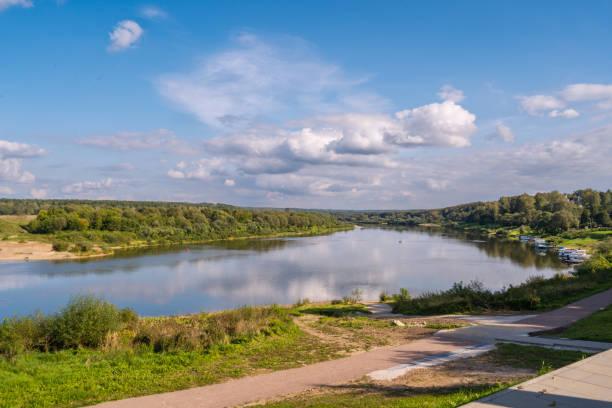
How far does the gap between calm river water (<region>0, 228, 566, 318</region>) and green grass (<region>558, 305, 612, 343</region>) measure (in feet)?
52.0

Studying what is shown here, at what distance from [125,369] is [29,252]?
53909 mm

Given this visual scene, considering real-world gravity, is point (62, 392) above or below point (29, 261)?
above

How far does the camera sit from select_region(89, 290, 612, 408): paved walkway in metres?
6.27

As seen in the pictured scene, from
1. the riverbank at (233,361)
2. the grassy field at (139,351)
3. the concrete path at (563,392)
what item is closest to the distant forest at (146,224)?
the grassy field at (139,351)

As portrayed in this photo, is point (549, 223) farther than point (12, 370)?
Yes

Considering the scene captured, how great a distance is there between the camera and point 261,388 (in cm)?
679

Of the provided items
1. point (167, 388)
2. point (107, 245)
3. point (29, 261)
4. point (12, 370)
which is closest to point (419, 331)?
point (167, 388)

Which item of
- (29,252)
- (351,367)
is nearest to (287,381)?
(351,367)

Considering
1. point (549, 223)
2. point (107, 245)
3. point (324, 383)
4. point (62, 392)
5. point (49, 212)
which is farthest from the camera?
point (549, 223)

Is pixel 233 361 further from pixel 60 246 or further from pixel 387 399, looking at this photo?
pixel 60 246

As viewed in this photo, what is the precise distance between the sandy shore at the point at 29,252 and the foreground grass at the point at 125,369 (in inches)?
1874

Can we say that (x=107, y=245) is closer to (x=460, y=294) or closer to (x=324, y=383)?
(x=460, y=294)

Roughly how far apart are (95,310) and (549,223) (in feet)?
278

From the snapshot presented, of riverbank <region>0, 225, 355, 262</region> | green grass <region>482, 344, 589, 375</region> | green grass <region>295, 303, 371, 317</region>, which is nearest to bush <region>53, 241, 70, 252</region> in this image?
riverbank <region>0, 225, 355, 262</region>
